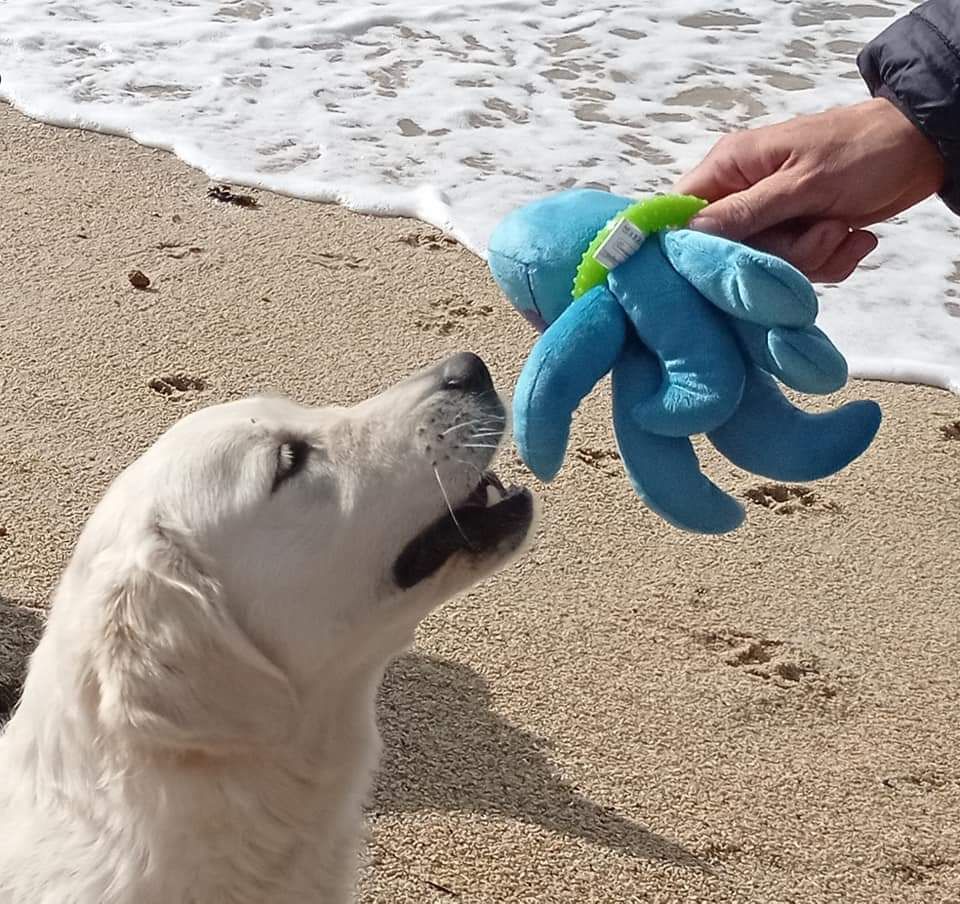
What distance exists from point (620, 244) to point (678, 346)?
0.68 ft

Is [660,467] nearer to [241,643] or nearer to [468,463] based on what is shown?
[468,463]

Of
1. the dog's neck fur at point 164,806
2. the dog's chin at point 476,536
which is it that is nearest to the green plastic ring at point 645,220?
the dog's chin at point 476,536

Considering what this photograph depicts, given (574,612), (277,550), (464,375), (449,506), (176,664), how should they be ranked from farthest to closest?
(574,612) < (464,375) < (449,506) < (277,550) < (176,664)

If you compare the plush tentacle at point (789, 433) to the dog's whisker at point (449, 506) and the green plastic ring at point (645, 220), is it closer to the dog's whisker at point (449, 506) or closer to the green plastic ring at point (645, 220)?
the green plastic ring at point (645, 220)

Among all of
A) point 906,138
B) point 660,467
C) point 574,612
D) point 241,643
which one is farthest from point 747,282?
point 574,612

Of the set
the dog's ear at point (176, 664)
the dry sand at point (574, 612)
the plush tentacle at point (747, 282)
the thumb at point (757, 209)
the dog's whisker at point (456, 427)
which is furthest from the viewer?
the dry sand at point (574, 612)

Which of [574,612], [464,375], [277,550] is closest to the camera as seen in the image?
[277,550]

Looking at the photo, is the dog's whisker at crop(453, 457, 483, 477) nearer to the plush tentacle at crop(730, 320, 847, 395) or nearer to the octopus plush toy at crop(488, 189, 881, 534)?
the octopus plush toy at crop(488, 189, 881, 534)

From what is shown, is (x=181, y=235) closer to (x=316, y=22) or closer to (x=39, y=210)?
(x=39, y=210)

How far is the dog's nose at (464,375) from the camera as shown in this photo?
2.67 m

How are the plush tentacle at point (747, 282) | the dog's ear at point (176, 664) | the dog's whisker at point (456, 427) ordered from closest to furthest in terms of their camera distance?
1. the dog's ear at point (176, 664)
2. the plush tentacle at point (747, 282)
3. the dog's whisker at point (456, 427)

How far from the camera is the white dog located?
2.29 m

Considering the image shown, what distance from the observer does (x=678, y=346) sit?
8.04ft

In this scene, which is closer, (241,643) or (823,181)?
(241,643)
